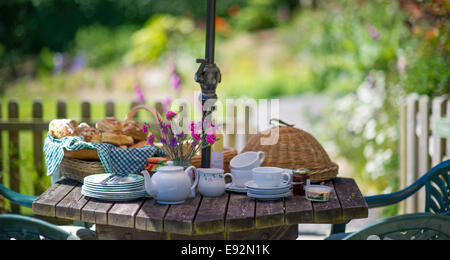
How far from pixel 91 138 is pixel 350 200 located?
131 centimetres

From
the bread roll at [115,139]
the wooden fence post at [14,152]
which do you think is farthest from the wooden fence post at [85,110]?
the bread roll at [115,139]

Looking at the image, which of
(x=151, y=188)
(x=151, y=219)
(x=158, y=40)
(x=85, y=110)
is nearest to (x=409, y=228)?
(x=151, y=219)

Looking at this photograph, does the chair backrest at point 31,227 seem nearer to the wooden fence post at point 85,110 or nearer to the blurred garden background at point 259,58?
the blurred garden background at point 259,58

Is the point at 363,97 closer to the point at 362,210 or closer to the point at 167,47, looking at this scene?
the point at 362,210

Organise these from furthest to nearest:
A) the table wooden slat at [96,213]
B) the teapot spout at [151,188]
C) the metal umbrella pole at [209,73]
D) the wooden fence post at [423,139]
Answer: the wooden fence post at [423,139]
the metal umbrella pole at [209,73]
the teapot spout at [151,188]
the table wooden slat at [96,213]

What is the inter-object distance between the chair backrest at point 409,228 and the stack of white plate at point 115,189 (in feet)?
3.12

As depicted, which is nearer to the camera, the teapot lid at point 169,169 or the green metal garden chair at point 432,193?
the teapot lid at point 169,169

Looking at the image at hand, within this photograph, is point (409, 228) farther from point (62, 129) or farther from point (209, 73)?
point (62, 129)

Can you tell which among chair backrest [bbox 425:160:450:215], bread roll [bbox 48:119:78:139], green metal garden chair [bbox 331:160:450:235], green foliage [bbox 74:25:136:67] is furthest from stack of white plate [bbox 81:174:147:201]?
green foliage [bbox 74:25:136:67]

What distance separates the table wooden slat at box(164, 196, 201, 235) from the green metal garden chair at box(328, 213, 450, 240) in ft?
1.92

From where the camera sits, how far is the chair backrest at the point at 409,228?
162cm

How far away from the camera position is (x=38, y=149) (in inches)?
186

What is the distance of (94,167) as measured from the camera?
2412 millimetres
